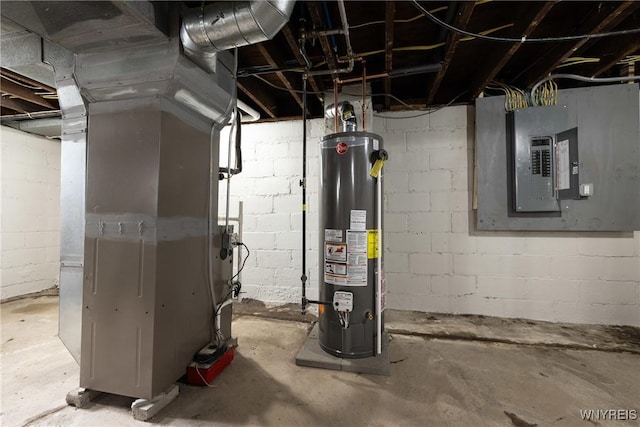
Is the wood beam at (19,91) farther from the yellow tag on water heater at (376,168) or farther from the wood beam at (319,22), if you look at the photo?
the yellow tag on water heater at (376,168)

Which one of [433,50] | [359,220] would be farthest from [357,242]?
[433,50]

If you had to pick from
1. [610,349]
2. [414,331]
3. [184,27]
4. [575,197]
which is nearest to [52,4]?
[184,27]

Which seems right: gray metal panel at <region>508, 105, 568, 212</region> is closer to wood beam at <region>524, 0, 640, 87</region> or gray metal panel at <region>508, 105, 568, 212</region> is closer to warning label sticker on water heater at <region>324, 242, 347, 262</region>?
wood beam at <region>524, 0, 640, 87</region>

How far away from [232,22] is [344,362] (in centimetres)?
200

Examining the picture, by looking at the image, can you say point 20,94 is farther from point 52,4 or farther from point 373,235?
point 373,235

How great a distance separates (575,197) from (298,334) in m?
2.63

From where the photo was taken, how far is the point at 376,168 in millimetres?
1754

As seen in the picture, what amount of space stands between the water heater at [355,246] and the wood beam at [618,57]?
5.97ft

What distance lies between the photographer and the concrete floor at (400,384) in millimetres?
1314

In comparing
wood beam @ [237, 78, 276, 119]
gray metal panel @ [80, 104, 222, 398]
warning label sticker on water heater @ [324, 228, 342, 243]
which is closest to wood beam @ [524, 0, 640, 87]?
warning label sticker on water heater @ [324, 228, 342, 243]

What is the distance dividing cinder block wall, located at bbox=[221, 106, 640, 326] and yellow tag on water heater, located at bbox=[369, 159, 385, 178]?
0.95 meters

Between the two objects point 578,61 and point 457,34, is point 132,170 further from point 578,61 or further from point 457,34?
point 578,61

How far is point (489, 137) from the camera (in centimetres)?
245

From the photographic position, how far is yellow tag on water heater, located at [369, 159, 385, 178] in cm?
174
